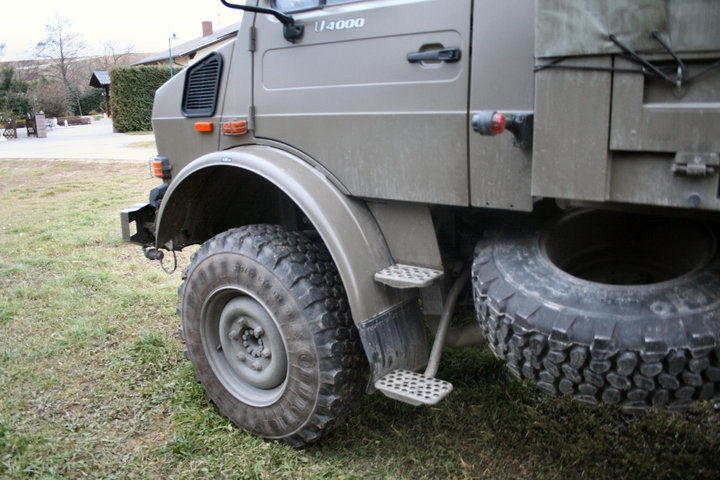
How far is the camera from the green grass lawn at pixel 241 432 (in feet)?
9.86

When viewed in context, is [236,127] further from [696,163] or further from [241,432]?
[696,163]

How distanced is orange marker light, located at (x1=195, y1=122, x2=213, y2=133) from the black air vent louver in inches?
1.8

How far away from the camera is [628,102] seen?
188 cm

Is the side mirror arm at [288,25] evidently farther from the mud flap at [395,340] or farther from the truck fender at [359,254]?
the mud flap at [395,340]

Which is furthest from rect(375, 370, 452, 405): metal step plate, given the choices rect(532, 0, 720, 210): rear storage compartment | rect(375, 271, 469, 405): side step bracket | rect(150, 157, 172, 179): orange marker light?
rect(150, 157, 172, 179): orange marker light

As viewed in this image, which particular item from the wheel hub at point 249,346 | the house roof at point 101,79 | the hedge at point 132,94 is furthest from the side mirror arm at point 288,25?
the house roof at point 101,79

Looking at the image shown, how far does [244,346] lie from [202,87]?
1.40 m

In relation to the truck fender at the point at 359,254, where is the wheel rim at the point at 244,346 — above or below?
below

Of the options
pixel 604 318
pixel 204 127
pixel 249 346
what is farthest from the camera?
pixel 204 127

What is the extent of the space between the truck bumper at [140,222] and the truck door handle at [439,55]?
223 cm

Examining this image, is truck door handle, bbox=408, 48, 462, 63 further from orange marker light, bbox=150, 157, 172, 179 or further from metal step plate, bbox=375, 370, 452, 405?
orange marker light, bbox=150, 157, 172, 179

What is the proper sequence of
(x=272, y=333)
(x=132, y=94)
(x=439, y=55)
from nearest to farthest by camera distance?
(x=439, y=55)
(x=272, y=333)
(x=132, y=94)

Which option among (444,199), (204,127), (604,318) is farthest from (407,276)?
(204,127)

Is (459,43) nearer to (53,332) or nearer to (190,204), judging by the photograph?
(190,204)
